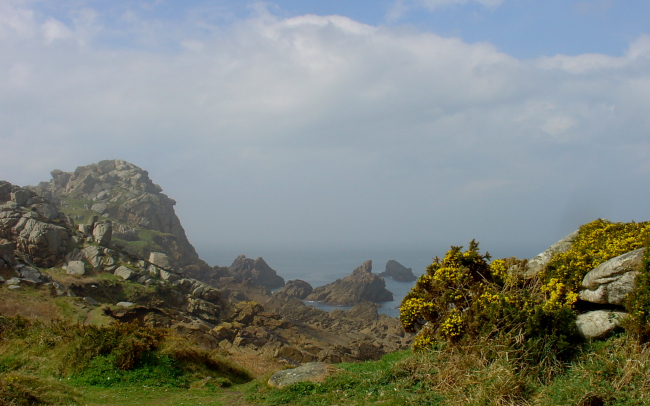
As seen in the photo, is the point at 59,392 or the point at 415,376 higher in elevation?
the point at 415,376

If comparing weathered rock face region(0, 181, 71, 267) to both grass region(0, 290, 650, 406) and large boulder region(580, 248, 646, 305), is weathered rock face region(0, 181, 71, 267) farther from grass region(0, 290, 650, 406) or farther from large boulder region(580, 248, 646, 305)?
large boulder region(580, 248, 646, 305)

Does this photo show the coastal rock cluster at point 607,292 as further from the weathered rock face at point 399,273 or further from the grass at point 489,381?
the weathered rock face at point 399,273

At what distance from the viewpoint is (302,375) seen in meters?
11.7

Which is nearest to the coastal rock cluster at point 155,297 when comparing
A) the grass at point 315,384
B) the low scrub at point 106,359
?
the low scrub at point 106,359

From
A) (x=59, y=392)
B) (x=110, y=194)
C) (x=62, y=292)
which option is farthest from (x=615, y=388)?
(x=110, y=194)

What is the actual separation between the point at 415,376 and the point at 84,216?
109215mm

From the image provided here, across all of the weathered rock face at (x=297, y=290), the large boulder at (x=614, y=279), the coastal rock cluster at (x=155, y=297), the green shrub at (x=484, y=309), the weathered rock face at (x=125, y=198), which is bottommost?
the weathered rock face at (x=297, y=290)

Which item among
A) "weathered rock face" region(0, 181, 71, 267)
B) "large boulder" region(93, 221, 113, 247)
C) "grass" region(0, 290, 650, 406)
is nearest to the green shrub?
"grass" region(0, 290, 650, 406)

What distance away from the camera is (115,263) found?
5053 cm

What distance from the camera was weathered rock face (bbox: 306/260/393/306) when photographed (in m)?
104

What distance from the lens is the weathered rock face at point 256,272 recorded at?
415 ft

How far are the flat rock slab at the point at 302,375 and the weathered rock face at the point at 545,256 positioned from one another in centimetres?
651

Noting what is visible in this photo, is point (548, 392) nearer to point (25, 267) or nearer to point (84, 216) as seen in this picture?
point (25, 267)

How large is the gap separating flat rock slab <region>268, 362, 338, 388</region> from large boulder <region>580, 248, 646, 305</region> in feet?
22.6
